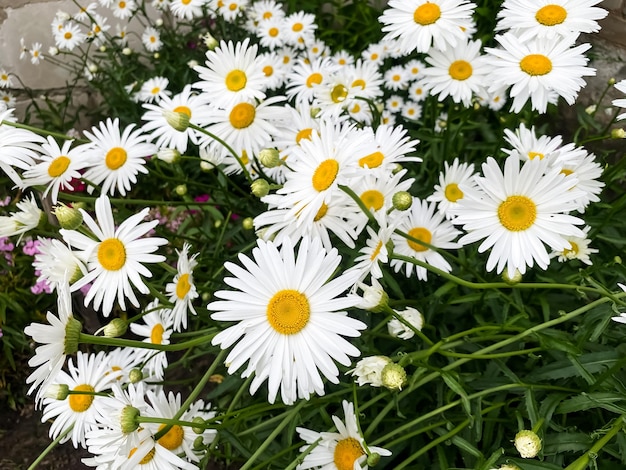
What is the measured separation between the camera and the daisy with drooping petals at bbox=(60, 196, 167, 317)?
119cm

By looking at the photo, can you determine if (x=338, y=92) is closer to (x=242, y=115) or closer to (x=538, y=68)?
(x=242, y=115)

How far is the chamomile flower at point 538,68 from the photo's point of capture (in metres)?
1.34

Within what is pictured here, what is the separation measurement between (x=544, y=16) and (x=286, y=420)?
4.12 ft

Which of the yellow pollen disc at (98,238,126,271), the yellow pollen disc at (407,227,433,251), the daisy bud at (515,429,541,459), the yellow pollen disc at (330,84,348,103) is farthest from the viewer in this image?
the yellow pollen disc at (330,84,348,103)

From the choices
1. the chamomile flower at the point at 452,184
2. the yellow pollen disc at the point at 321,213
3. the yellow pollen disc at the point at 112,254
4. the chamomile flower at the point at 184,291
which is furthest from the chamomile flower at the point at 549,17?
the yellow pollen disc at the point at 112,254

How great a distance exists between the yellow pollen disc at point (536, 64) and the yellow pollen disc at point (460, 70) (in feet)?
1.03

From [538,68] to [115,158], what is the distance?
126cm

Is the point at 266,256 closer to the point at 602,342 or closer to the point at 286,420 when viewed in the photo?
the point at 286,420

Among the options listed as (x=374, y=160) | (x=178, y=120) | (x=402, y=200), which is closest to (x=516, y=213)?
(x=402, y=200)

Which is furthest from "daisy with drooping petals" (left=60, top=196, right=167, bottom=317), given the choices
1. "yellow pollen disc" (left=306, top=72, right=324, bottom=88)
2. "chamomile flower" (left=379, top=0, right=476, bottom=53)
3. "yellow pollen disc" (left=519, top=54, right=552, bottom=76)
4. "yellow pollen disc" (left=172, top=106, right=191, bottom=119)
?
"yellow pollen disc" (left=306, top=72, right=324, bottom=88)

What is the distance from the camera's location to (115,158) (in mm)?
1645

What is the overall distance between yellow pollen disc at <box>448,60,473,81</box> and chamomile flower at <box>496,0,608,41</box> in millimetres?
239

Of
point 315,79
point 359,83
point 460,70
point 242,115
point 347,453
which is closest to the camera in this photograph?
point 347,453

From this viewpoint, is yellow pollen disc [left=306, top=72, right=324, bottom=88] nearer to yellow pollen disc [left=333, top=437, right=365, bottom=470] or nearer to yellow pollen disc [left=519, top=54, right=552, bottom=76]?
yellow pollen disc [left=519, top=54, right=552, bottom=76]
